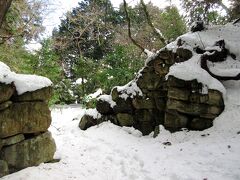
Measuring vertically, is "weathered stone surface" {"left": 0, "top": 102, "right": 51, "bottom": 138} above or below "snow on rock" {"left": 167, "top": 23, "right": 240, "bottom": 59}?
below

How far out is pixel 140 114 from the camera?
10.1 meters

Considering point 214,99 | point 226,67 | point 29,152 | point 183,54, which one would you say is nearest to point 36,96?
point 29,152

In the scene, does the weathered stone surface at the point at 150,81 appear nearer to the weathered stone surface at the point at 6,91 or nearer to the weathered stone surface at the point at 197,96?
the weathered stone surface at the point at 197,96

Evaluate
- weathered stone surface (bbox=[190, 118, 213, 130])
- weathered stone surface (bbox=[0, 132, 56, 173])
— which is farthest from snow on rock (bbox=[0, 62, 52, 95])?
weathered stone surface (bbox=[190, 118, 213, 130])

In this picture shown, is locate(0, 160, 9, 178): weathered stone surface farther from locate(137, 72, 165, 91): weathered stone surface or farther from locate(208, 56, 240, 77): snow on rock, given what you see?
locate(208, 56, 240, 77): snow on rock

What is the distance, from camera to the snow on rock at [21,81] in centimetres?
568

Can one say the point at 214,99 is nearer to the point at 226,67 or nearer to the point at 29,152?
the point at 226,67

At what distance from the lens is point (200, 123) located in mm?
8227

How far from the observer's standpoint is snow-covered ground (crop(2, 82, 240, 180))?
565 cm

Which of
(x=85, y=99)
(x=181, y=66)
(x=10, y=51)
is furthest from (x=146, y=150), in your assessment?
(x=85, y=99)

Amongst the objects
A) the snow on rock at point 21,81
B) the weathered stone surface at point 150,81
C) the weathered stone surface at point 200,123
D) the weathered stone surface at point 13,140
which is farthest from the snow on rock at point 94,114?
the weathered stone surface at point 13,140

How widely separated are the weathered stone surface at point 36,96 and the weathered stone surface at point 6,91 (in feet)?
0.69

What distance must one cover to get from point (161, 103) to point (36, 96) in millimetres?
4646

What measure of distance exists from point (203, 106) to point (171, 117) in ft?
3.43
